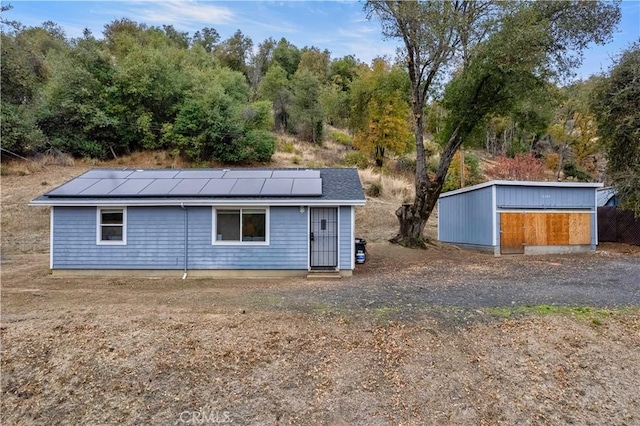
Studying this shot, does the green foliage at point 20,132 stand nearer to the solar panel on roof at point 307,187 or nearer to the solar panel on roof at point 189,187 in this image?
the solar panel on roof at point 189,187

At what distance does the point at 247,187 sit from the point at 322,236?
8.32 ft

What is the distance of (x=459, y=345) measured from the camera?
5.62m

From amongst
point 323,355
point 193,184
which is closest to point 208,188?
point 193,184

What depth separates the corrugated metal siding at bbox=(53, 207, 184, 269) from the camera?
10000mm

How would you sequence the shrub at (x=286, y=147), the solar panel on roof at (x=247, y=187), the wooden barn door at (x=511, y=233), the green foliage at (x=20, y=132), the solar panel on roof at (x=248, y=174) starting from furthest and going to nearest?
the shrub at (x=286, y=147), the green foliage at (x=20, y=132), the wooden barn door at (x=511, y=233), the solar panel on roof at (x=248, y=174), the solar panel on roof at (x=247, y=187)

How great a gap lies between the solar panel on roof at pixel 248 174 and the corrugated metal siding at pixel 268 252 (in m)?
2.20

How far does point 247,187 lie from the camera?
34.6 ft

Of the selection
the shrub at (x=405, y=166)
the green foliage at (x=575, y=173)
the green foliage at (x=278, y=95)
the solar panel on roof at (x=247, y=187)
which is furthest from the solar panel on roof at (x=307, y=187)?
the green foliage at (x=575, y=173)

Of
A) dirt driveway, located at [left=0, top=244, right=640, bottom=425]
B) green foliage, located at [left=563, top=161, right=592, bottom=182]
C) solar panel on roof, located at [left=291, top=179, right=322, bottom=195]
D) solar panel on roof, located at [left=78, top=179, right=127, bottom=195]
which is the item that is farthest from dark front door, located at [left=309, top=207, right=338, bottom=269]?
green foliage, located at [left=563, top=161, right=592, bottom=182]

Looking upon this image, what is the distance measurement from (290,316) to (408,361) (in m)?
2.17

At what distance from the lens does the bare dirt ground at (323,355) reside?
15.3ft

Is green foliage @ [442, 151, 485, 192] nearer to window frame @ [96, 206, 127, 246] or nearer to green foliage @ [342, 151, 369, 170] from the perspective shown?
green foliage @ [342, 151, 369, 170]
